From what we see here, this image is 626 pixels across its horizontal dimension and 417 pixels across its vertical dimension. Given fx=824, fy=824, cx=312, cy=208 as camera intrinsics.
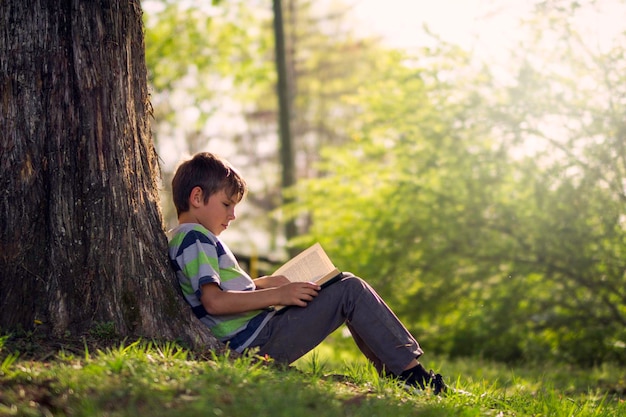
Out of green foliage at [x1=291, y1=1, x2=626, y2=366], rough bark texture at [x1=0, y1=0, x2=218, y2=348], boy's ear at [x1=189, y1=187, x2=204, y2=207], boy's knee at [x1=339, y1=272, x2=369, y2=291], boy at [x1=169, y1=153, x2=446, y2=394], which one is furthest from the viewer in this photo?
green foliage at [x1=291, y1=1, x2=626, y2=366]

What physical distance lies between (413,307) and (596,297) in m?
2.23

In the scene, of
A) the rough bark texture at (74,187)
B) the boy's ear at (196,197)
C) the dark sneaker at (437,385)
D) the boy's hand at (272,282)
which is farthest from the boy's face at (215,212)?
the dark sneaker at (437,385)

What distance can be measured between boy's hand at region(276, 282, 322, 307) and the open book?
6 cm

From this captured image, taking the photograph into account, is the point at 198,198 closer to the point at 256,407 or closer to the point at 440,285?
the point at 256,407

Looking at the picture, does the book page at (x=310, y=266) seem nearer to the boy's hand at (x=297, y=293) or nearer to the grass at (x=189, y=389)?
the boy's hand at (x=297, y=293)

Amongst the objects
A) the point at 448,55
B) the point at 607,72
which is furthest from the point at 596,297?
the point at 448,55

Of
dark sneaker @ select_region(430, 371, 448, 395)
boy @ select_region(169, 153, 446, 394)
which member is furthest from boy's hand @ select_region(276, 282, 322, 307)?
dark sneaker @ select_region(430, 371, 448, 395)

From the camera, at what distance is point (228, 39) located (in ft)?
62.0

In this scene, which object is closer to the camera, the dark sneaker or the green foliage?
the dark sneaker

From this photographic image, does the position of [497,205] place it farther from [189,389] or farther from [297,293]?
[189,389]

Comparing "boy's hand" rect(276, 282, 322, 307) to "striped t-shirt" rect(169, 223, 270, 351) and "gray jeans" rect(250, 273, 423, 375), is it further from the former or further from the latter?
"striped t-shirt" rect(169, 223, 270, 351)

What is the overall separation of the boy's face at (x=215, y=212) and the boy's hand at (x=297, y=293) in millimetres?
529

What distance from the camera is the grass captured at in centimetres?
321

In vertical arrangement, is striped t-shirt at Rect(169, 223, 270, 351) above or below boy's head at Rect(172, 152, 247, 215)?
below
